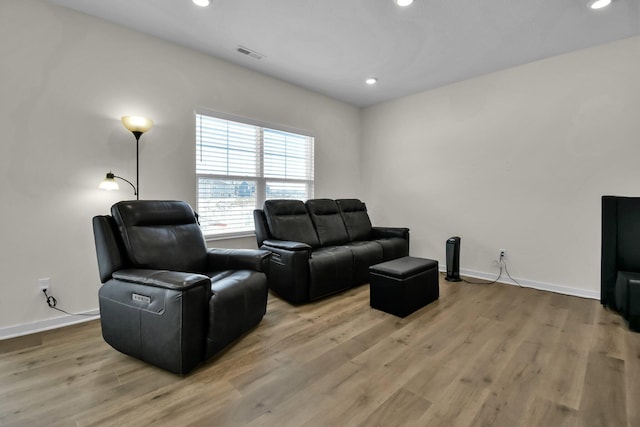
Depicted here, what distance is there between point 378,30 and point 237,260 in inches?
97.8

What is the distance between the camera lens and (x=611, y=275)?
8.66 ft

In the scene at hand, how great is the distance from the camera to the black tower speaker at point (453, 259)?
3.66m

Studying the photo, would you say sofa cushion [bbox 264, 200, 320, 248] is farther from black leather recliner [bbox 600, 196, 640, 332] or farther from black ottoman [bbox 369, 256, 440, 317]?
black leather recliner [bbox 600, 196, 640, 332]

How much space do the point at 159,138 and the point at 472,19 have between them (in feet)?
A: 10.3

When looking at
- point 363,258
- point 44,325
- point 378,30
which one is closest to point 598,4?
point 378,30

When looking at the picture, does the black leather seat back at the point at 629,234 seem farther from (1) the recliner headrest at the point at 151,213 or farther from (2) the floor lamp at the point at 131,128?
(2) the floor lamp at the point at 131,128

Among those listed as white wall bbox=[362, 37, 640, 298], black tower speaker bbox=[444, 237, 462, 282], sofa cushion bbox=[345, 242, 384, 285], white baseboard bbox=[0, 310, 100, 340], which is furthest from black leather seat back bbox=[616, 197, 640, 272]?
white baseboard bbox=[0, 310, 100, 340]

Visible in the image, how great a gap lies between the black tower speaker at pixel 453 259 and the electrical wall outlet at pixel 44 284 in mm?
4109

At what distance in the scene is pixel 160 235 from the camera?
2.27 metres

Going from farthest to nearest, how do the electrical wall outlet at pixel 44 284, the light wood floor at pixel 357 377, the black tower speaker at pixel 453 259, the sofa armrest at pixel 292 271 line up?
1. the black tower speaker at pixel 453 259
2. the sofa armrest at pixel 292 271
3. the electrical wall outlet at pixel 44 284
4. the light wood floor at pixel 357 377

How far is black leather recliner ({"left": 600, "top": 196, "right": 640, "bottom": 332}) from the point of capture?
8.46 feet

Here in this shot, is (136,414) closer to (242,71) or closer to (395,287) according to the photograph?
(395,287)

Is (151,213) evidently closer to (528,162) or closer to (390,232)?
(390,232)

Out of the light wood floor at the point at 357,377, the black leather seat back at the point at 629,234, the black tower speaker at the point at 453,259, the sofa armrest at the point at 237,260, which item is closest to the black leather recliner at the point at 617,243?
the black leather seat back at the point at 629,234
